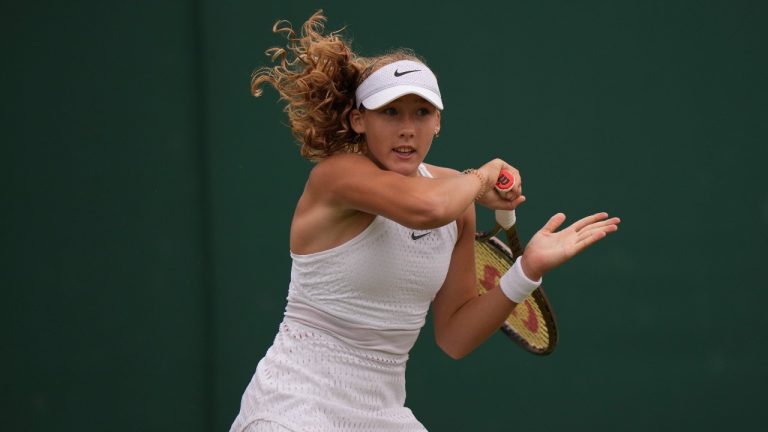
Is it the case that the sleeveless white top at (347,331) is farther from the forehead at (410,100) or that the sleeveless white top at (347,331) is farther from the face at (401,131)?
the forehead at (410,100)

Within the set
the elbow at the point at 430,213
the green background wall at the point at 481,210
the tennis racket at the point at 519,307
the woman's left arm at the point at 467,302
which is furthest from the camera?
the green background wall at the point at 481,210

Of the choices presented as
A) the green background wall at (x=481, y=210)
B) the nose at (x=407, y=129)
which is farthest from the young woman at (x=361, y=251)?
the green background wall at (x=481, y=210)

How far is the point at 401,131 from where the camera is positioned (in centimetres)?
262

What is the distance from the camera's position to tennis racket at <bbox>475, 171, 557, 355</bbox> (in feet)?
10.1

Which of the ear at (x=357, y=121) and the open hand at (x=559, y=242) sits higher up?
the ear at (x=357, y=121)

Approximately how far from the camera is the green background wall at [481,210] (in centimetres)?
404

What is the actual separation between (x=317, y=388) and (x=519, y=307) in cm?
86

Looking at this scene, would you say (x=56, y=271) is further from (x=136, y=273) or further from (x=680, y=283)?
(x=680, y=283)

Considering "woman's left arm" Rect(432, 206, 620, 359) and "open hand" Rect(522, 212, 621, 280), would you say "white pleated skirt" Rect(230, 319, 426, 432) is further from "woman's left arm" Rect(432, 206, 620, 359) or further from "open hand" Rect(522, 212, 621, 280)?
"open hand" Rect(522, 212, 621, 280)

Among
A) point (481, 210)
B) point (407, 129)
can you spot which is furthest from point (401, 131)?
point (481, 210)

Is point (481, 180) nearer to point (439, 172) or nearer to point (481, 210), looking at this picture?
point (439, 172)

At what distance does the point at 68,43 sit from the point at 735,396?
2587 millimetres

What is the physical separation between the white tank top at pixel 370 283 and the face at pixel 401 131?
137 millimetres

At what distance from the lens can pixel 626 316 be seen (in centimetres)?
414
